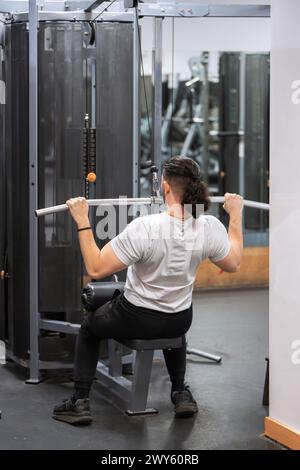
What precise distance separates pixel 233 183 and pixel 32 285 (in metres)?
4.24

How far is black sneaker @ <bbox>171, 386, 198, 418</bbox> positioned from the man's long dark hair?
3.30ft

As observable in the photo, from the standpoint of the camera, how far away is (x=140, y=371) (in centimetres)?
385

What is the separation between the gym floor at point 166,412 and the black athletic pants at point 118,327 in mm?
284

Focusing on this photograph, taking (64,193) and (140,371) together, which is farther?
(64,193)

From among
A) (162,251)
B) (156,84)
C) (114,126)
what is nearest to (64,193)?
(114,126)

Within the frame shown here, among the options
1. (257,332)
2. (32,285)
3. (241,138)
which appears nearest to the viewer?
(32,285)

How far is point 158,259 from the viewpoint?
141 inches

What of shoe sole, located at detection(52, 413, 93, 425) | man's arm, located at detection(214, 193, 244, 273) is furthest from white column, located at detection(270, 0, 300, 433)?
shoe sole, located at detection(52, 413, 93, 425)

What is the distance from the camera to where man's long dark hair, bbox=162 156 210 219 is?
3.60 metres

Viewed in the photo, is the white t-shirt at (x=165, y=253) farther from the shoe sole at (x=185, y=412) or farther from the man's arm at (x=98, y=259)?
the shoe sole at (x=185, y=412)

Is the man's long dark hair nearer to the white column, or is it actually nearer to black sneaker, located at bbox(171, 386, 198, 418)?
the white column

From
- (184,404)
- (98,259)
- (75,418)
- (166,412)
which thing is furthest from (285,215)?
(75,418)

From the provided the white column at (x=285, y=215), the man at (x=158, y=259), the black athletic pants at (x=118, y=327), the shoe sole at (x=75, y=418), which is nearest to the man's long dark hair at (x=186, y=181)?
the man at (x=158, y=259)
